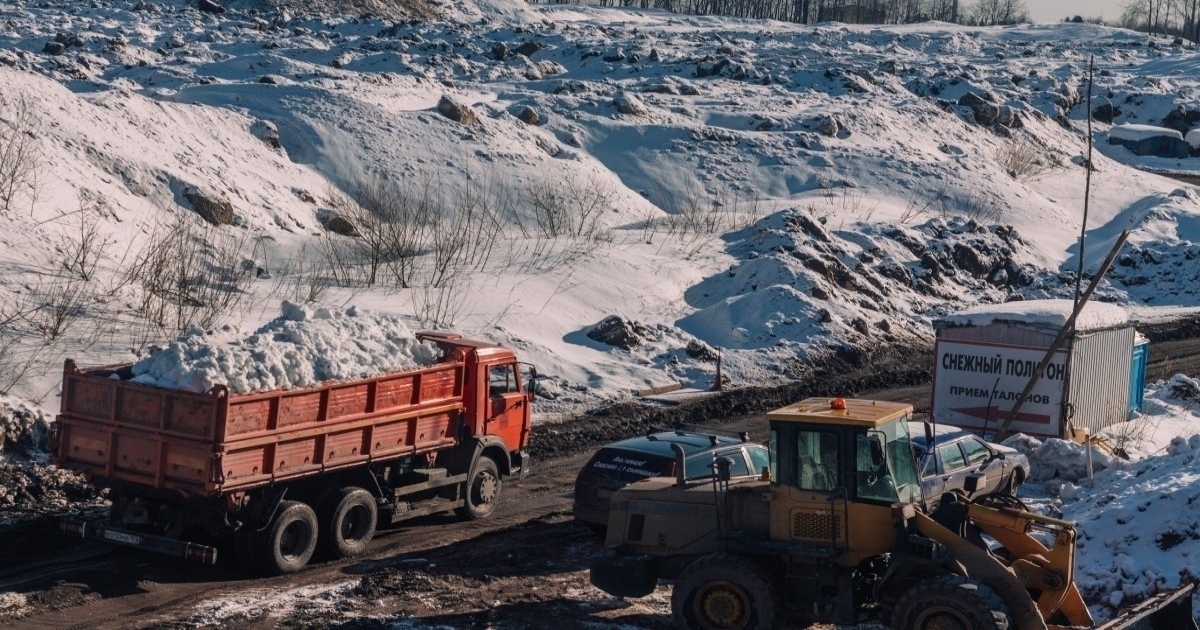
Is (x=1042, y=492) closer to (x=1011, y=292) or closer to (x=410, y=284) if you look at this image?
(x=410, y=284)

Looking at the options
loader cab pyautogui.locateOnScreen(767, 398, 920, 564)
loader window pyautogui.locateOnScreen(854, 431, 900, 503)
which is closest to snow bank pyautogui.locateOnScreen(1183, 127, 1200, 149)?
loader cab pyautogui.locateOnScreen(767, 398, 920, 564)

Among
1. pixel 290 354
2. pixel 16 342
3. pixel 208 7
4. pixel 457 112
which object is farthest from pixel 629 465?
pixel 208 7

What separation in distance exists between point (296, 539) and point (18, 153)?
16.3m

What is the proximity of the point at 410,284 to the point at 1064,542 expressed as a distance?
1855 centimetres

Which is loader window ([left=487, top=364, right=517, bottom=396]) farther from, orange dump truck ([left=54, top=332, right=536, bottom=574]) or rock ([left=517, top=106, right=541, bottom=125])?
rock ([left=517, top=106, right=541, bottom=125])

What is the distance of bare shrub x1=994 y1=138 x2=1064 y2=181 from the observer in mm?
50625

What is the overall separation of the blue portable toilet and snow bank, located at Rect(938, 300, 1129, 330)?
1.44m

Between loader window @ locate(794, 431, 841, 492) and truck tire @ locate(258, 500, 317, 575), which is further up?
loader window @ locate(794, 431, 841, 492)

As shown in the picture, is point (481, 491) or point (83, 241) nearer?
point (481, 491)

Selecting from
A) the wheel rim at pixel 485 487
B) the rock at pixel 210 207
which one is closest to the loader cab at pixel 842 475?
the wheel rim at pixel 485 487

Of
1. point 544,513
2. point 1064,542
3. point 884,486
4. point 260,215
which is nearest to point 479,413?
point 544,513

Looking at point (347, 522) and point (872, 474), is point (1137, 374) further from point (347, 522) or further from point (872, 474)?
point (347, 522)

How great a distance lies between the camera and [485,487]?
15.5m

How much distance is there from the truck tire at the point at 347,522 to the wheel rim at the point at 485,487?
1.97 metres
